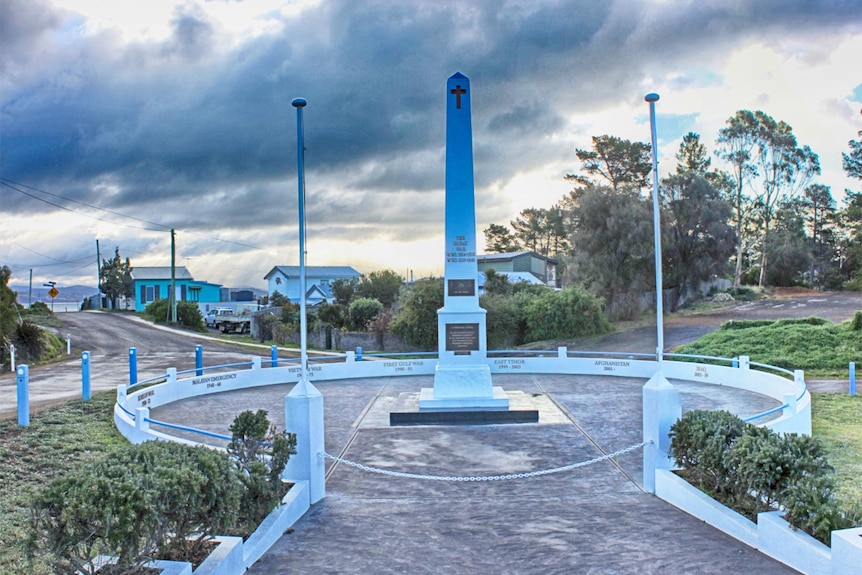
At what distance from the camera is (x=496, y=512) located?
7836 millimetres

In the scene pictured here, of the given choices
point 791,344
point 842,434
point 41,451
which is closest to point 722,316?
point 791,344

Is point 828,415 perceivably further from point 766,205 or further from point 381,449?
point 766,205

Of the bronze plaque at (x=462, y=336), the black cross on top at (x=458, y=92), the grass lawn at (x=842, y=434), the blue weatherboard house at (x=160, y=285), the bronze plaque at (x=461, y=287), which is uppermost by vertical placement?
the black cross on top at (x=458, y=92)

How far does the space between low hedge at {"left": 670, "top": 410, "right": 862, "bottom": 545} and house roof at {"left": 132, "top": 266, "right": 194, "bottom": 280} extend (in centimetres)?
6236

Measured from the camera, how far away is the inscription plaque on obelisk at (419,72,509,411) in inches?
563

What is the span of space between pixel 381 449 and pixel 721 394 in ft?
34.0

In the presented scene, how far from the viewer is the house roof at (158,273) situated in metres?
63.2

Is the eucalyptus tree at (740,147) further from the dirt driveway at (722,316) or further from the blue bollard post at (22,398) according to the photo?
the blue bollard post at (22,398)

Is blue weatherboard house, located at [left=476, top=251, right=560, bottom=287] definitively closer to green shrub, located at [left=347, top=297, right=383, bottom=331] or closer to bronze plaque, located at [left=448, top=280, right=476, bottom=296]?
green shrub, located at [left=347, top=297, right=383, bottom=331]

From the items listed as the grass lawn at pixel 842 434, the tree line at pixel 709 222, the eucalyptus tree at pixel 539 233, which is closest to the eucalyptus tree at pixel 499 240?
the eucalyptus tree at pixel 539 233

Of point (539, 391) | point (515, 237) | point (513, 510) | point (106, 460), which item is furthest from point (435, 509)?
point (515, 237)

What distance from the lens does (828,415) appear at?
15312 mm

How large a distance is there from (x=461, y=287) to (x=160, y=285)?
54432 mm

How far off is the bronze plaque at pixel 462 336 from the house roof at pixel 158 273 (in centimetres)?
5464
